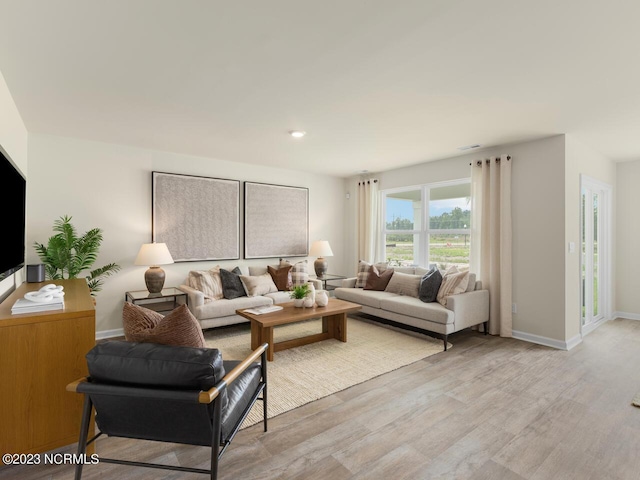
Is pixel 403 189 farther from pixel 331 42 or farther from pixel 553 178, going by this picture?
pixel 331 42

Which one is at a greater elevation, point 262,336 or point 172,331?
point 172,331

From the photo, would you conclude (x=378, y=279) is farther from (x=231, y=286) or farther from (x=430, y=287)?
(x=231, y=286)

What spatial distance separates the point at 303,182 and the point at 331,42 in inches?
166

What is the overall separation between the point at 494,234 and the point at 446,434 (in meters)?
2.96

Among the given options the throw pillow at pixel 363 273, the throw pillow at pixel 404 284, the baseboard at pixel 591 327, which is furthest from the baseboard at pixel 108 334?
the baseboard at pixel 591 327

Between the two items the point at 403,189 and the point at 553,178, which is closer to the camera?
the point at 553,178

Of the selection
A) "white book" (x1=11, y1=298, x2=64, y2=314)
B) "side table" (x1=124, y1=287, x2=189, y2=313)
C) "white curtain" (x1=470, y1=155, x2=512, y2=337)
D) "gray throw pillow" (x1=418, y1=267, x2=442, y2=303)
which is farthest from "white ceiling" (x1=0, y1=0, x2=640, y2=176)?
"side table" (x1=124, y1=287, x2=189, y2=313)

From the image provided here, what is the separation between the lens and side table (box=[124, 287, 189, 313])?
4113 millimetres

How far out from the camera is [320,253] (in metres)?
5.88

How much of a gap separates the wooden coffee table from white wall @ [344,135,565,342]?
2123 mm

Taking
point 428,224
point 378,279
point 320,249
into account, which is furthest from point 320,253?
point 428,224

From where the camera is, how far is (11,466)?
6.29 feet

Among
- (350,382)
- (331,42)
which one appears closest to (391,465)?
(350,382)

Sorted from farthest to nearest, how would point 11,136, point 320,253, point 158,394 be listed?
point 320,253
point 11,136
point 158,394
